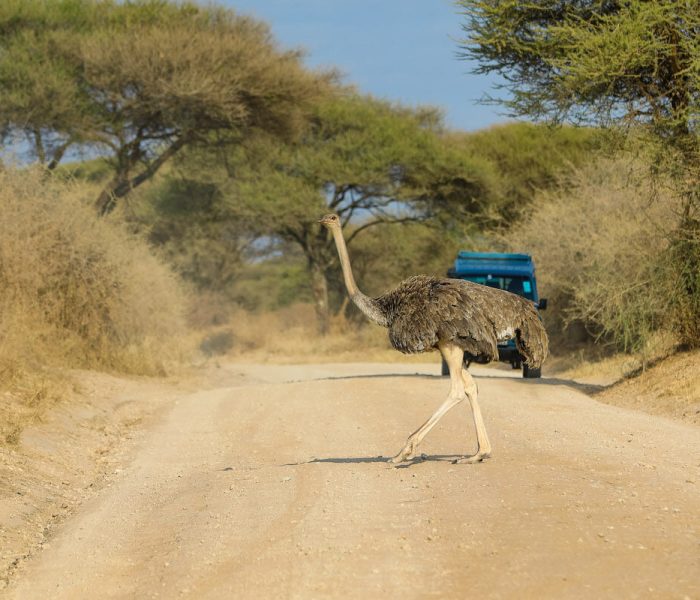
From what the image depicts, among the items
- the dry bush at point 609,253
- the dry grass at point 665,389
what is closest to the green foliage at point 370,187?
the dry bush at point 609,253

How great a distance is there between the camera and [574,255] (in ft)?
93.1

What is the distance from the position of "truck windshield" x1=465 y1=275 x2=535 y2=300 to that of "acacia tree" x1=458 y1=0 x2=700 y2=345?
9.94 ft

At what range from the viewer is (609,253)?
23297 millimetres

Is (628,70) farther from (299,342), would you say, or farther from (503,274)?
(299,342)

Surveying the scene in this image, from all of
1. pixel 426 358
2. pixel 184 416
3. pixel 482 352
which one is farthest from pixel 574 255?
pixel 482 352

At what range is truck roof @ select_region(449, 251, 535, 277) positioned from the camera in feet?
69.3

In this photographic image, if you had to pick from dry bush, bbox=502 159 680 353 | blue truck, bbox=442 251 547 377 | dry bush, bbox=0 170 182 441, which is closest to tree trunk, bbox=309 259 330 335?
dry bush, bbox=502 159 680 353

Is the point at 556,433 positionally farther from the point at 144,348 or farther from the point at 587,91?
the point at 144,348

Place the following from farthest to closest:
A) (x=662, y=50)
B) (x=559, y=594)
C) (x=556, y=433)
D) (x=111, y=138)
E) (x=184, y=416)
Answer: (x=111, y=138)
(x=662, y=50)
(x=184, y=416)
(x=556, y=433)
(x=559, y=594)

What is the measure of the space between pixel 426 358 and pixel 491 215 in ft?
25.3

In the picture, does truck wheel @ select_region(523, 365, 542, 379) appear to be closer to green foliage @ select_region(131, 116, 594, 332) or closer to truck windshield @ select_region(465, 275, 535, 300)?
truck windshield @ select_region(465, 275, 535, 300)

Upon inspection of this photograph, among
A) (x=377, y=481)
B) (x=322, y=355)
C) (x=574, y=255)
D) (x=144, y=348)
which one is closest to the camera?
(x=377, y=481)

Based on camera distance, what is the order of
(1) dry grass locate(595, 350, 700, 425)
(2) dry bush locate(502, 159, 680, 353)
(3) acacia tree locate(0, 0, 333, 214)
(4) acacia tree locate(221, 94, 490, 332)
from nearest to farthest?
(1) dry grass locate(595, 350, 700, 425)
(2) dry bush locate(502, 159, 680, 353)
(3) acacia tree locate(0, 0, 333, 214)
(4) acacia tree locate(221, 94, 490, 332)

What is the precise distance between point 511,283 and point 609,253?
3.01 m
